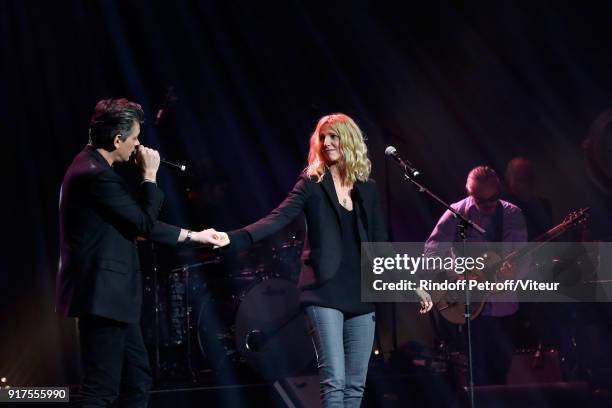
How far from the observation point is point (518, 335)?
6535mm

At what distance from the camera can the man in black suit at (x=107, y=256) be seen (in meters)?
3.04

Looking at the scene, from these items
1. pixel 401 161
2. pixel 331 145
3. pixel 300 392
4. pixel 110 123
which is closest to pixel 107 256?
pixel 110 123

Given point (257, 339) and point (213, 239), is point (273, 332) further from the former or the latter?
point (213, 239)

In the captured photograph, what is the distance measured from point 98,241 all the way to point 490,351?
11.2 ft

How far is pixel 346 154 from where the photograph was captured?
3604 millimetres

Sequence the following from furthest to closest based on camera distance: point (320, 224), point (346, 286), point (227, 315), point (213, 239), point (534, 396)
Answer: point (227, 315) → point (534, 396) → point (213, 239) → point (320, 224) → point (346, 286)

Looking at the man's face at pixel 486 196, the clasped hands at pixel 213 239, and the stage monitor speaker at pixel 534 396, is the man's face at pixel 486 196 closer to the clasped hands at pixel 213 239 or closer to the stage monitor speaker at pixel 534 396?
the stage monitor speaker at pixel 534 396

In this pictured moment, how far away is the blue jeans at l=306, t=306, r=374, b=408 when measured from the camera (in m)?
3.24

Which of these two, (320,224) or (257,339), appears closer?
(320,224)

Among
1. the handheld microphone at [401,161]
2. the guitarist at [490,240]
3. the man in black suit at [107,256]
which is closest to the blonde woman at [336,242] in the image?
the handheld microphone at [401,161]

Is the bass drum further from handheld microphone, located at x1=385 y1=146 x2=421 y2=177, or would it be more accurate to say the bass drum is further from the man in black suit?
the man in black suit

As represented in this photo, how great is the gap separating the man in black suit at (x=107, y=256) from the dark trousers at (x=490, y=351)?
2969 mm

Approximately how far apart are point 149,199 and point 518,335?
4.50 metres

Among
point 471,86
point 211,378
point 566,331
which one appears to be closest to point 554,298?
point 566,331
